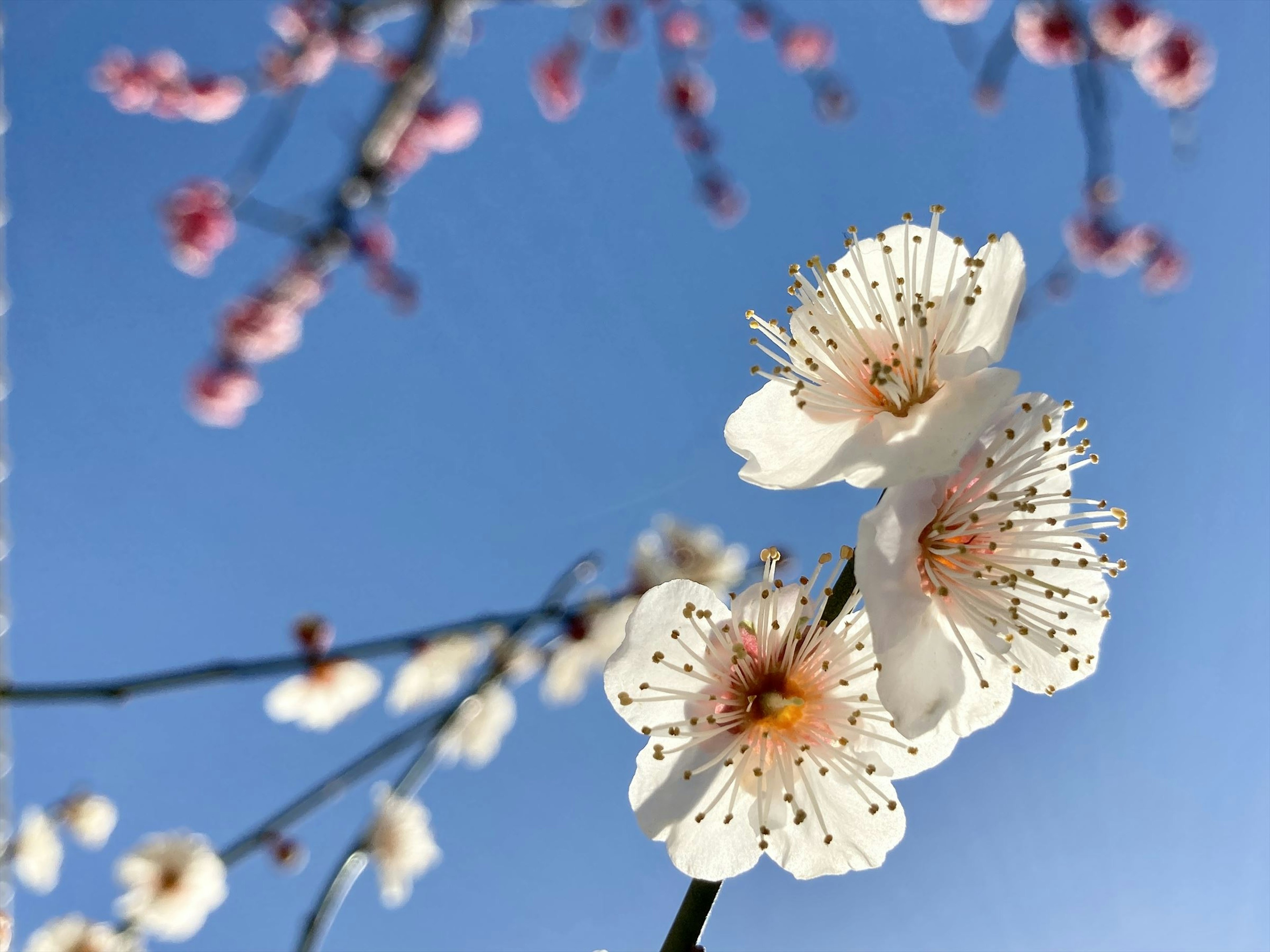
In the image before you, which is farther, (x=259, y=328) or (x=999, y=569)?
(x=259, y=328)

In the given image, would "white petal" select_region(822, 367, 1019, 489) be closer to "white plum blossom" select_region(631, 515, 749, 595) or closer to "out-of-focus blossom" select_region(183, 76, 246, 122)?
"white plum blossom" select_region(631, 515, 749, 595)

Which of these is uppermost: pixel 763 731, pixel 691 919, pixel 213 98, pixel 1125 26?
pixel 213 98

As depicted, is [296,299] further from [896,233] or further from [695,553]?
[896,233]

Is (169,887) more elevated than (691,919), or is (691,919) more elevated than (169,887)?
(169,887)

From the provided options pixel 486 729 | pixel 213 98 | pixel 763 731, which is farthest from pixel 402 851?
pixel 213 98

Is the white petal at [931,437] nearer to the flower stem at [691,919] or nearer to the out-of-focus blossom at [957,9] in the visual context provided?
the flower stem at [691,919]

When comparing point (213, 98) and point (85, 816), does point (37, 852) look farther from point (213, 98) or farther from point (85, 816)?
point (213, 98)
